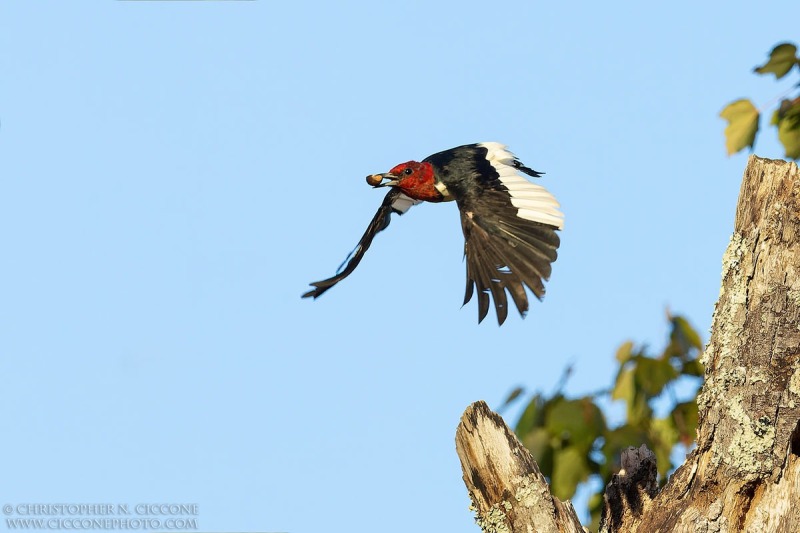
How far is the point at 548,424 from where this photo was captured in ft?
15.8

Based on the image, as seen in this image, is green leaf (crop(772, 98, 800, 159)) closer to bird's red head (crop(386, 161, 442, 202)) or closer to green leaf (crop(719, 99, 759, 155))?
green leaf (crop(719, 99, 759, 155))

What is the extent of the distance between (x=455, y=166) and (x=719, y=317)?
3.09m

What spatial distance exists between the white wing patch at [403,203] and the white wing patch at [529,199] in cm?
70

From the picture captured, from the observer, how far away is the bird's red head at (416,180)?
696cm

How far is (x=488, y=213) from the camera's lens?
20.5ft

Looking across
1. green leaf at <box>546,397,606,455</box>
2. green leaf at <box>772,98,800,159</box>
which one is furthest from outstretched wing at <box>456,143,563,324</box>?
green leaf at <box>772,98,800,159</box>

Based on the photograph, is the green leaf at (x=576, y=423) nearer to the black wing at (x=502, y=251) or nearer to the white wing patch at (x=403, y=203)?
the black wing at (x=502, y=251)

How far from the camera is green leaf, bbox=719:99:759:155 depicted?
5496 mm

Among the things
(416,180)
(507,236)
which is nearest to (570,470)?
(507,236)

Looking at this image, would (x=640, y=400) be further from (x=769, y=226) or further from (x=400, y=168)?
(x=400, y=168)

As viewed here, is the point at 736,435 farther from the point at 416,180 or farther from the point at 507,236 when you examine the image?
the point at 416,180

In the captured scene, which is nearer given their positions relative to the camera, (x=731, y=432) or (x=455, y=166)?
(x=731, y=432)

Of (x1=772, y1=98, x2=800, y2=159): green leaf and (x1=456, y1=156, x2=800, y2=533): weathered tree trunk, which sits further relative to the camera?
(x1=772, y1=98, x2=800, y2=159): green leaf

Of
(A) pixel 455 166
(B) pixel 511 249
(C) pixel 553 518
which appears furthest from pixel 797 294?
(A) pixel 455 166
